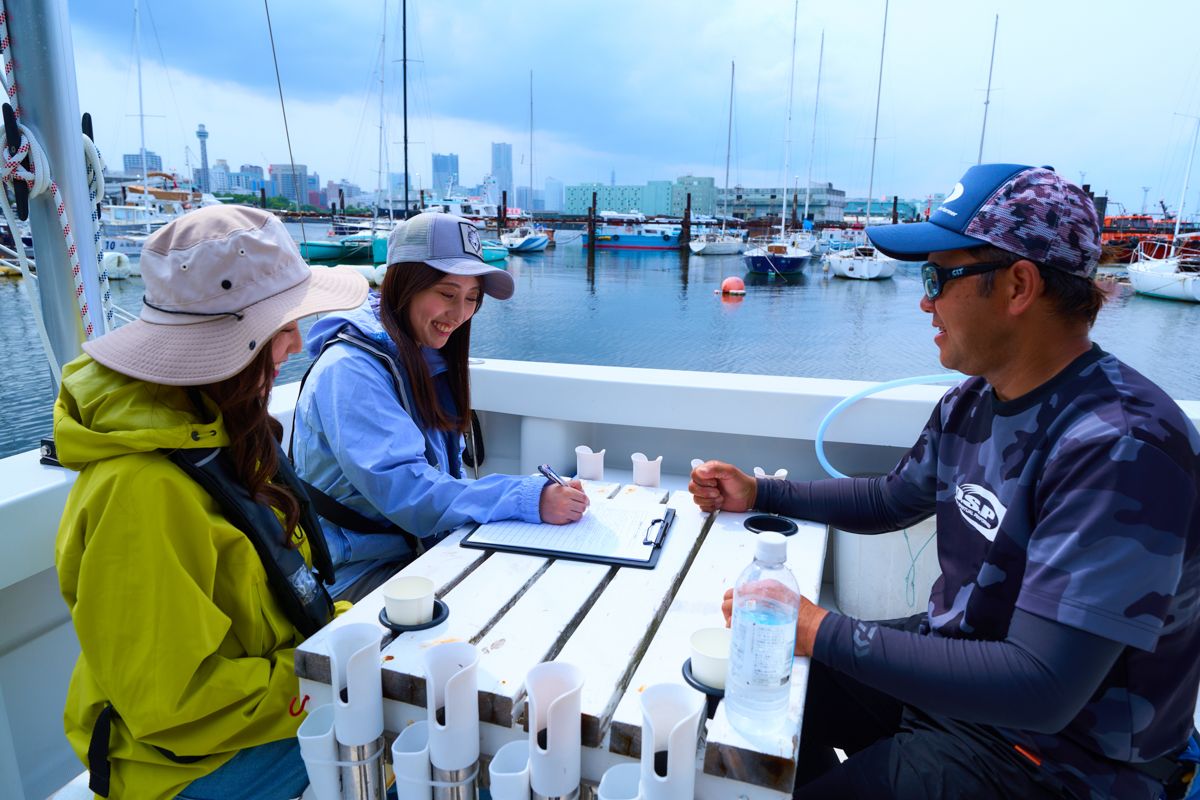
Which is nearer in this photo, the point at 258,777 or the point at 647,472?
the point at 258,777

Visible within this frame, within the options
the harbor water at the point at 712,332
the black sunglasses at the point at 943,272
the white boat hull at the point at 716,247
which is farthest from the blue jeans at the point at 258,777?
the white boat hull at the point at 716,247

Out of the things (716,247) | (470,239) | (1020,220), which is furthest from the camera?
(716,247)

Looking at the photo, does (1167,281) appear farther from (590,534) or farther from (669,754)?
(669,754)

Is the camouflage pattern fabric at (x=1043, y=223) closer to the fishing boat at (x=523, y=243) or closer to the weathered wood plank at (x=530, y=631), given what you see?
the weathered wood plank at (x=530, y=631)

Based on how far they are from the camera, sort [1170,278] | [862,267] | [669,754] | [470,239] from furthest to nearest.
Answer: [862,267], [1170,278], [470,239], [669,754]

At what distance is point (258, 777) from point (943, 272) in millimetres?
1587

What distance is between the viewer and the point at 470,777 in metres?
1.06

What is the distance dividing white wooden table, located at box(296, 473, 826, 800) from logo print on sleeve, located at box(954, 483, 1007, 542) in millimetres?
332

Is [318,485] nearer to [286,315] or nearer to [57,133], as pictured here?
[286,315]

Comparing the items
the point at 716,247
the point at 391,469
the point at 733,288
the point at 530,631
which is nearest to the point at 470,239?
the point at 391,469

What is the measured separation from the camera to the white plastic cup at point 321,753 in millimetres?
1100

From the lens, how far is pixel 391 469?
1.85 m

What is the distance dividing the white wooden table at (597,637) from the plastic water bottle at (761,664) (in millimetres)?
25

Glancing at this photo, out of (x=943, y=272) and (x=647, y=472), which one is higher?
(x=943, y=272)
